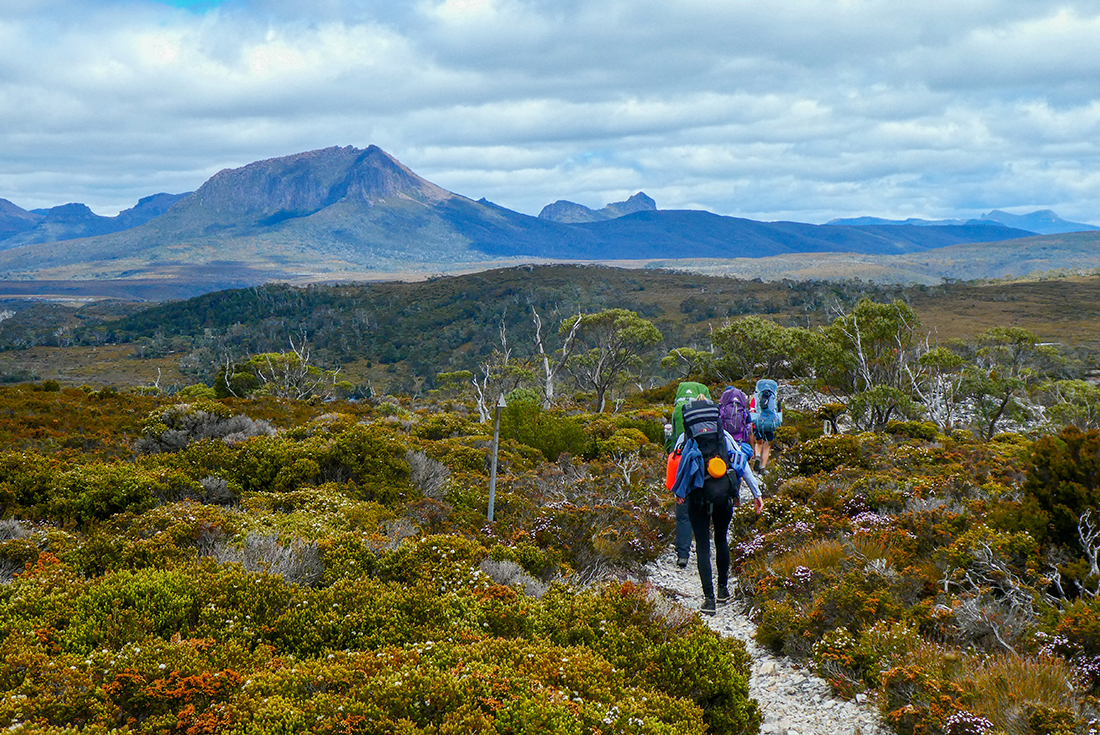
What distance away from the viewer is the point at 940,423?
66.4ft

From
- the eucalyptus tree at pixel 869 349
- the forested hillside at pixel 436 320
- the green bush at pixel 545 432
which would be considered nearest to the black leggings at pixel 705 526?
the green bush at pixel 545 432

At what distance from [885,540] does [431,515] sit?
5.39 metres

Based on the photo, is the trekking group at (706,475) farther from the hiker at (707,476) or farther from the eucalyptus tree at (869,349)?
the eucalyptus tree at (869,349)

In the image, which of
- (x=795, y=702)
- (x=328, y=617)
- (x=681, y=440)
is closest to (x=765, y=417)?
(x=681, y=440)

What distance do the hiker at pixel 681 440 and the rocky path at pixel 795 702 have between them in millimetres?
1462

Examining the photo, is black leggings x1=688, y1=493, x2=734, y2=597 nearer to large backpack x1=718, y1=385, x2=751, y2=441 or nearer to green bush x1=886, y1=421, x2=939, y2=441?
large backpack x1=718, y1=385, x2=751, y2=441

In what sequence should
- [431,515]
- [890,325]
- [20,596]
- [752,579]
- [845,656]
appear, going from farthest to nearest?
[890,325]
[431,515]
[752,579]
[845,656]
[20,596]

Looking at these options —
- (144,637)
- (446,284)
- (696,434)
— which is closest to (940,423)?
(696,434)

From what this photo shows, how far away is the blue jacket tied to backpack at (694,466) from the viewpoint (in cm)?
659

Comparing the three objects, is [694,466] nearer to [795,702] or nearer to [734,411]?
[795,702]

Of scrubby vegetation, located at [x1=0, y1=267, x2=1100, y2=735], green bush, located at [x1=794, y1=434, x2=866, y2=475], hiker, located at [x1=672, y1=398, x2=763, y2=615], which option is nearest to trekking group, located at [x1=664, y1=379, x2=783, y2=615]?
hiker, located at [x1=672, y1=398, x2=763, y2=615]

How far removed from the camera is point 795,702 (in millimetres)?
4949

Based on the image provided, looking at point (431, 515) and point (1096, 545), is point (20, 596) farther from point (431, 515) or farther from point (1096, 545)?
point (1096, 545)

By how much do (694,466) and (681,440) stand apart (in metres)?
0.39
